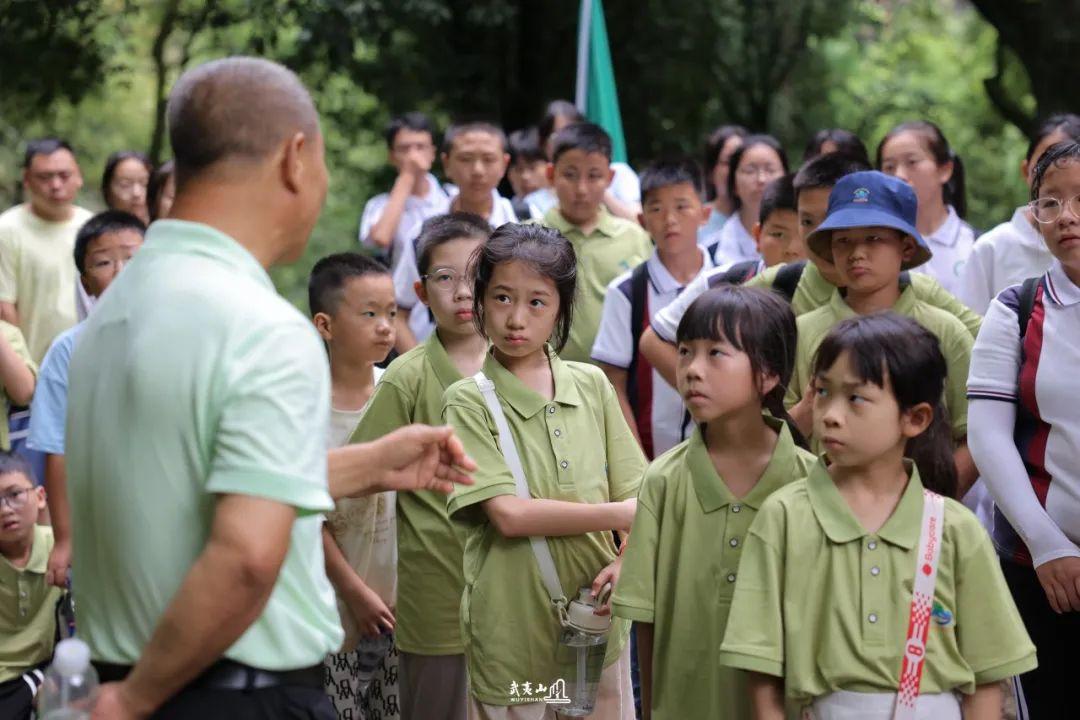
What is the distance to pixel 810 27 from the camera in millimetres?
13297

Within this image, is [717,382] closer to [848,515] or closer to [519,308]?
[848,515]

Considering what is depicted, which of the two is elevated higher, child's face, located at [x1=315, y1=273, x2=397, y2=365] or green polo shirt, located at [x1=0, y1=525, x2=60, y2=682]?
child's face, located at [x1=315, y1=273, x2=397, y2=365]

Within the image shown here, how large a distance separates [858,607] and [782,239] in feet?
9.11

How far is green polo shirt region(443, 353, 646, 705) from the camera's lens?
440cm

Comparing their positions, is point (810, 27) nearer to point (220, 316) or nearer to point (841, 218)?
point (841, 218)

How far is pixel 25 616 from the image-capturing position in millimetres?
5816

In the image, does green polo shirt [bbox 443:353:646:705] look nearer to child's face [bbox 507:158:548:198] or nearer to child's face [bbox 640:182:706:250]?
child's face [bbox 640:182:706:250]

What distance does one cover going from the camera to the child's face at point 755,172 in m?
7.68

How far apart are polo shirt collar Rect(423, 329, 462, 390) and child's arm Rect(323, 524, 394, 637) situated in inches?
23.9

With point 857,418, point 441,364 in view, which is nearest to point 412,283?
point 441,364

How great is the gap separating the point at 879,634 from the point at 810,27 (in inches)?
409

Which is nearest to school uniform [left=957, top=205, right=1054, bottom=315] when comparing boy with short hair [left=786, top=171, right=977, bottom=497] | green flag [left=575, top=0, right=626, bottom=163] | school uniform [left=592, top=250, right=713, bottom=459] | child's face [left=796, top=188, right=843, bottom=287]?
child's face [left=796, top=188, right=843, bottom=287]

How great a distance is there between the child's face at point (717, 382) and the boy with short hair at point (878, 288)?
74 cm

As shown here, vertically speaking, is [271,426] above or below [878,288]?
below
